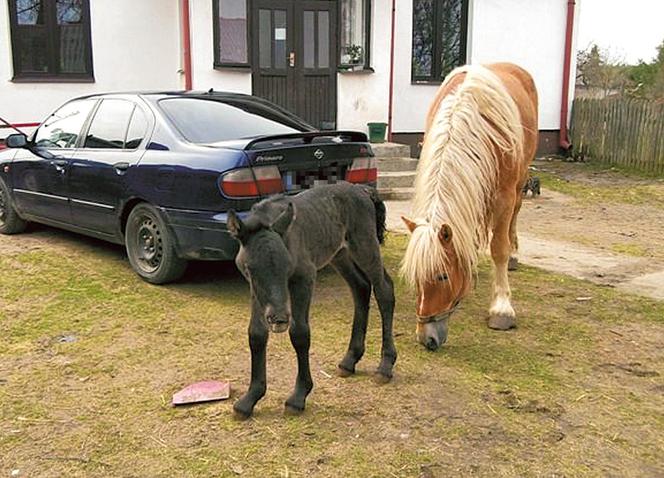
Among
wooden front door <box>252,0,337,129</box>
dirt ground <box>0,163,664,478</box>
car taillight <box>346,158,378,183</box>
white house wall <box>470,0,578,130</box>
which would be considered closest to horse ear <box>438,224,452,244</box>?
dirt ground <box>0,163,664,478</box>

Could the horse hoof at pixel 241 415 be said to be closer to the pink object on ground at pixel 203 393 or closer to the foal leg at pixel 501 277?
the pink object on ground at pixel 203 393

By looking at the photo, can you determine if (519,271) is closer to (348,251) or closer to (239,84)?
(348,251)

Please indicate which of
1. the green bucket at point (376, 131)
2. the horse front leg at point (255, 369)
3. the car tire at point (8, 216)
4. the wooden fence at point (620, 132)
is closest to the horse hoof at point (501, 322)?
the horse front leg at point (255, 369)

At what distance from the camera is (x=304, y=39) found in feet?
38.9

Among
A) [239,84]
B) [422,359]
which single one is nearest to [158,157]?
[422,359]

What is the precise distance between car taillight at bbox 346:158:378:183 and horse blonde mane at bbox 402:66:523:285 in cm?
90

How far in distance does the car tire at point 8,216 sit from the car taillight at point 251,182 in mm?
3512

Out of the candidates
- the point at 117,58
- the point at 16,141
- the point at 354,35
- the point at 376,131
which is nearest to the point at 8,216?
the point at 16,141

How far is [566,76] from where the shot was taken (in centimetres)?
1480

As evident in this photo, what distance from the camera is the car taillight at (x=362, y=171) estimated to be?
531 cm

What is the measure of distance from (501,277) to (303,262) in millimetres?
2166

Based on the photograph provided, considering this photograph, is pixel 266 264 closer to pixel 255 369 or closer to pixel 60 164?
pixel 255 369

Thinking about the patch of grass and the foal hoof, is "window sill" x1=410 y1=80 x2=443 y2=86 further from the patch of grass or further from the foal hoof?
the foal hoof

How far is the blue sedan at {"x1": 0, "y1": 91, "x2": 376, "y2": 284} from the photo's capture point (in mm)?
4805
